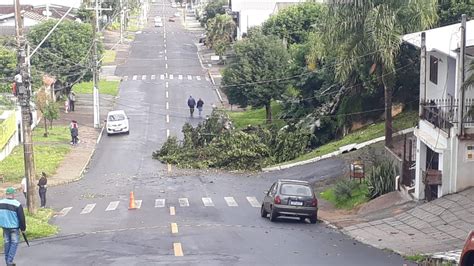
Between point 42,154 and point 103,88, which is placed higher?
point 42,154

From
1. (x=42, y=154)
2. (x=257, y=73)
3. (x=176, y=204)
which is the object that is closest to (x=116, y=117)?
(x=257, y=73)

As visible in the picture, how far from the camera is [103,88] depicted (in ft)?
257

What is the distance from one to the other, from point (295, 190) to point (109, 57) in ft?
237

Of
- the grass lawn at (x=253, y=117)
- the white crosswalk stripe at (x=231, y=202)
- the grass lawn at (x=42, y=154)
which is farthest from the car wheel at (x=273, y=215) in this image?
the grass lawn at (x=253, y=117)

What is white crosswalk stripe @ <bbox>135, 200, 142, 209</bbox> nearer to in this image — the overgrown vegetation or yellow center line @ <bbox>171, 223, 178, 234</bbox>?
yellow center line @ <bbox>171, 223, 178, 234</bbox>

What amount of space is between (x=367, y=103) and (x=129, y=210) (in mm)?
19557

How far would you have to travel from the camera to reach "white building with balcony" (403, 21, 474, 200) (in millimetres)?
28359

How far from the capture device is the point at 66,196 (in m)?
39.6

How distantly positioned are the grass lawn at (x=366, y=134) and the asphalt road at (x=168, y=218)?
238 cm

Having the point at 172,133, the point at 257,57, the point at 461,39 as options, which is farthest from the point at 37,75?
the point at 461,39

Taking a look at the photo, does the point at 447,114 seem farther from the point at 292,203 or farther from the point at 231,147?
the point at 231,147

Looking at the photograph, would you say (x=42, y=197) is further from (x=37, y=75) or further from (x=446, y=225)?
(x=37, y=75)

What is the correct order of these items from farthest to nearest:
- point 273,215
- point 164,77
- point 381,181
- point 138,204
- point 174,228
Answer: point 164,77 < point 138,204 < point 381,181 < point 273,215 < point 174,228

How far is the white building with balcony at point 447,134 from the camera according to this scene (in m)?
28.4
